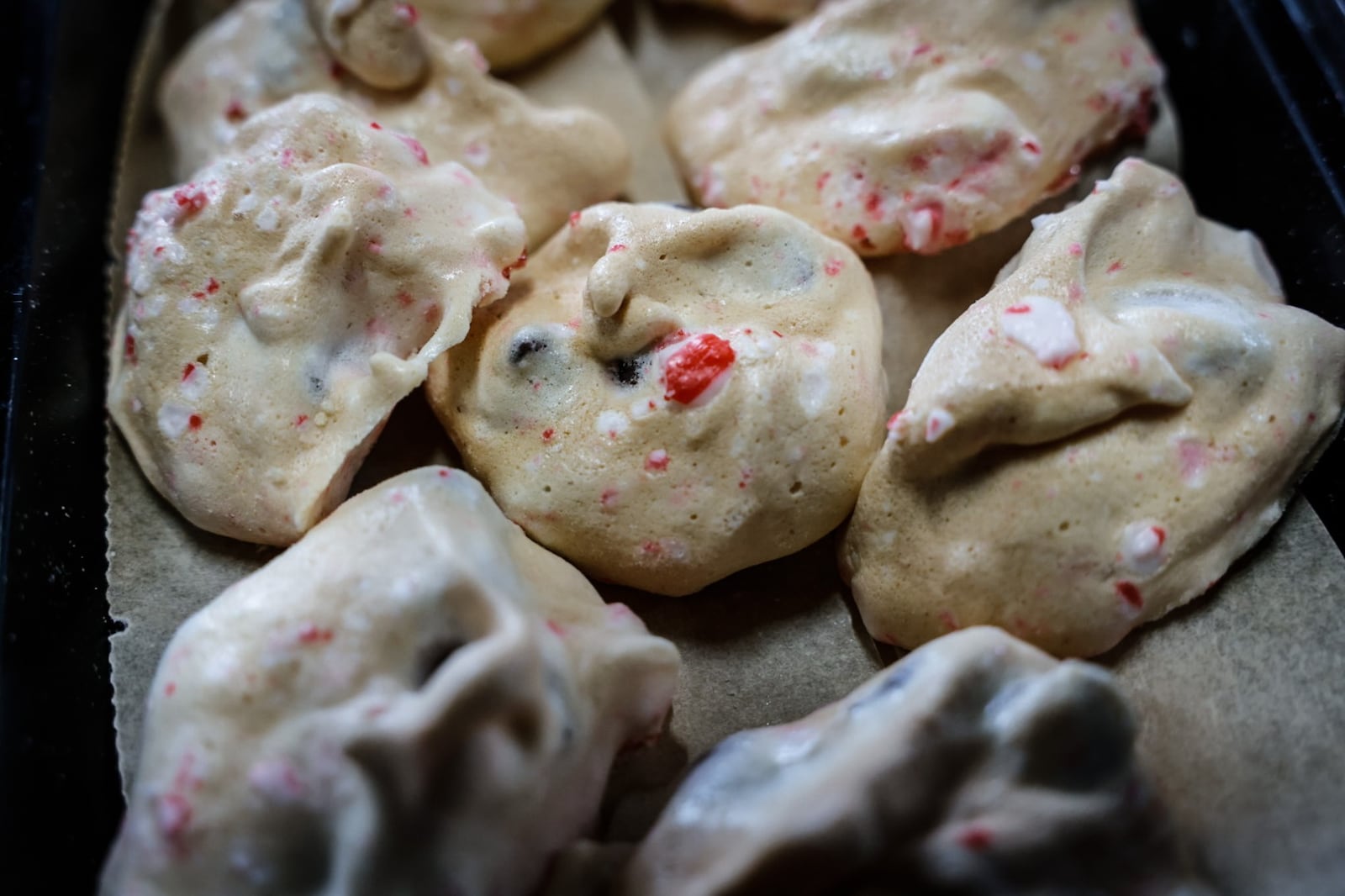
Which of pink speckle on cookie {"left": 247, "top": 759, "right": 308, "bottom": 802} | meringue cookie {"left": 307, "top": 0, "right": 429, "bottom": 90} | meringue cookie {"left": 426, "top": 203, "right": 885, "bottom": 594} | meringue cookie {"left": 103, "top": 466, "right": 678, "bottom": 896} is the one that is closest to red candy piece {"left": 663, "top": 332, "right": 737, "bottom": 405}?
meringue cookie {"left": 426, "top": 203, "right": 885, "bottom": 594}

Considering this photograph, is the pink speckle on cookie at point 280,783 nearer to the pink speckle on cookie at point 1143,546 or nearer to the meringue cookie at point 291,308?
the meringue cookie at point 291,308

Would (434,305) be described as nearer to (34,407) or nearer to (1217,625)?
(34,407)

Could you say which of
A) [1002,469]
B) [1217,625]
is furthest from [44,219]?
[1217,625]

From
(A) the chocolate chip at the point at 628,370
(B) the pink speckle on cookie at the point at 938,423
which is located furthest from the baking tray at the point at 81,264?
(A) the chocolate chip at the point at 628,370

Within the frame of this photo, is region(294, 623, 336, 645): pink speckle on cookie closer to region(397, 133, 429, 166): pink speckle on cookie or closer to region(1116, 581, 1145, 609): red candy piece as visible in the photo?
region(397, 133, 429, 166): pink speckle on cookie

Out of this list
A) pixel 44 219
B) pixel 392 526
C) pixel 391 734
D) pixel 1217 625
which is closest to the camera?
pixel 391 734

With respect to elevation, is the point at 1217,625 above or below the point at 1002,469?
below
